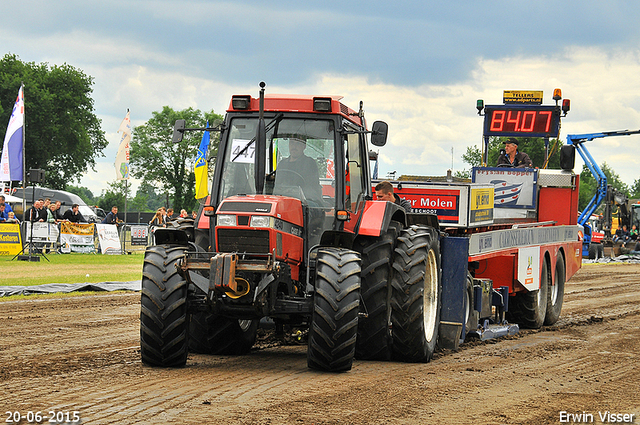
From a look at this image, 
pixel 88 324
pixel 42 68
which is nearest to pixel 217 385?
pixel 88 324

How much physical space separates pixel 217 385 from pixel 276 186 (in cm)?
219

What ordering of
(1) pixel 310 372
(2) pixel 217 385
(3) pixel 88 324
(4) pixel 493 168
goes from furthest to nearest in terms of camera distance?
(4) pixel 493 168
(3) pixel 88 324
(1) pixel 310 372
(2) pixel 217 385

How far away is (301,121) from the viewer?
26.3ft

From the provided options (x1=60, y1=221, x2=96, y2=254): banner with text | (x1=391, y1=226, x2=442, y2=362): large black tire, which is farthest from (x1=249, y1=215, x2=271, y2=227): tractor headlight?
(x1=60, y1=221, x2=96, y2=254): banner with text

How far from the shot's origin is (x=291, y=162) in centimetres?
789

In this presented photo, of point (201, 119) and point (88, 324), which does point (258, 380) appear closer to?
point (88, 324)

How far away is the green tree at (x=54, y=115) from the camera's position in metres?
62.4

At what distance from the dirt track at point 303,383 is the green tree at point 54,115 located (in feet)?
182

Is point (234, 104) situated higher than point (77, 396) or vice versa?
point (234, 104)

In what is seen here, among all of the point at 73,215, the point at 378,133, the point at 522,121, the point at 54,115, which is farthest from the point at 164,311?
the point at 54,115

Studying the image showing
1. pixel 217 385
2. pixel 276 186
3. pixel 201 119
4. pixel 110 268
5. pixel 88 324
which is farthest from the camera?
pixel 201 119

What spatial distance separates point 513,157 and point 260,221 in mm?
8149

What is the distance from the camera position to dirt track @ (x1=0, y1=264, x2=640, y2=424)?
17.8 ft

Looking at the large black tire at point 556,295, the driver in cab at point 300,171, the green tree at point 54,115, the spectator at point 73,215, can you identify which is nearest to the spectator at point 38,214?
the spectator at point 73,215
